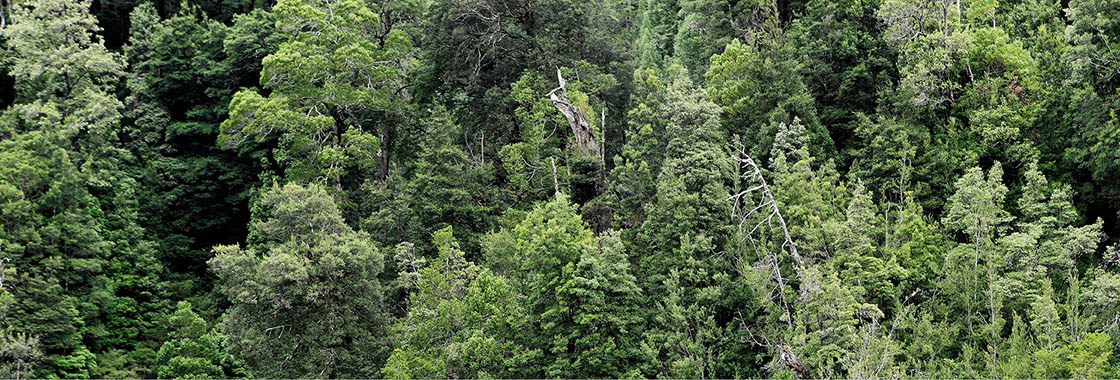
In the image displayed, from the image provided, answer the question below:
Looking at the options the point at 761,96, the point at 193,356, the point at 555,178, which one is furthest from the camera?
the point at 555,178

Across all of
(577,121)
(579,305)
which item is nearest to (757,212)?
(579,305)

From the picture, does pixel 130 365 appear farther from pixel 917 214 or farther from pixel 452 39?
pixel 917 214

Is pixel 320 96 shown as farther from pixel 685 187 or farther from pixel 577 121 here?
pixel 685 187

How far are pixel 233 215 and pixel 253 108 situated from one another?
8543mm

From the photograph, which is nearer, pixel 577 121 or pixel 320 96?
pixel 577 121

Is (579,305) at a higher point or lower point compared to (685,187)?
lower

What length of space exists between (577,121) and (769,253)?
9.46 metres

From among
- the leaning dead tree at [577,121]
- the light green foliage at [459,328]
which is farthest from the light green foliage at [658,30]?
the light green foliage at [459,328]

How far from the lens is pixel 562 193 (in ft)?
122

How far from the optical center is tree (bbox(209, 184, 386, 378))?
3158cm

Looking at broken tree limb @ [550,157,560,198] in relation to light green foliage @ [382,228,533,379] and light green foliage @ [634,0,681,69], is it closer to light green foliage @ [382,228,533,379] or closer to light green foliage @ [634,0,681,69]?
light green foliage @ [382,228,533,379]

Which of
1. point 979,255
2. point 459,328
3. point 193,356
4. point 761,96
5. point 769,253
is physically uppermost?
point 761,96

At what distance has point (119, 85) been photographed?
1929 inches

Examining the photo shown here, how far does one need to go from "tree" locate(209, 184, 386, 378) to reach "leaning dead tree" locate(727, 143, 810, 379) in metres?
10.8
